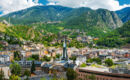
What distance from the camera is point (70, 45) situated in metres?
90.9

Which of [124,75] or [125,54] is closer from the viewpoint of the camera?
[124,75]

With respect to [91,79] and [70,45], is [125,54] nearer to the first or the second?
[70,45]

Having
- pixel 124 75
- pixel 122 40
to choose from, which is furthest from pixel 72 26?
pixel 124 75

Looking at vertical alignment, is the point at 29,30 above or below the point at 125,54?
above

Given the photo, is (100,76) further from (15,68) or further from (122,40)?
(122,40)

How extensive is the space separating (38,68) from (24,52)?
1843cm

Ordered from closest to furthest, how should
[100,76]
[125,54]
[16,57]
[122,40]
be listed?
1. [100,76]
2. [16,57]
3. [125,54]
4. [122,40]

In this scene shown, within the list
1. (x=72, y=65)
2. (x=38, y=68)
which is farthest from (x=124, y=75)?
(x=38, y=68)

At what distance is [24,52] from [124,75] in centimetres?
3907

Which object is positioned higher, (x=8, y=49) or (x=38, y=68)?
(x=8, y=49)

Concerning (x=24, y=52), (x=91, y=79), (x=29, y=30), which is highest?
(x=29, y=30)

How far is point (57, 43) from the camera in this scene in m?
92.0

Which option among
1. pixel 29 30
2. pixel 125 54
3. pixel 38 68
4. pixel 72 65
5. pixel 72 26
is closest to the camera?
pixel 72 65

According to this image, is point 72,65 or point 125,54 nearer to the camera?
point 72,65
